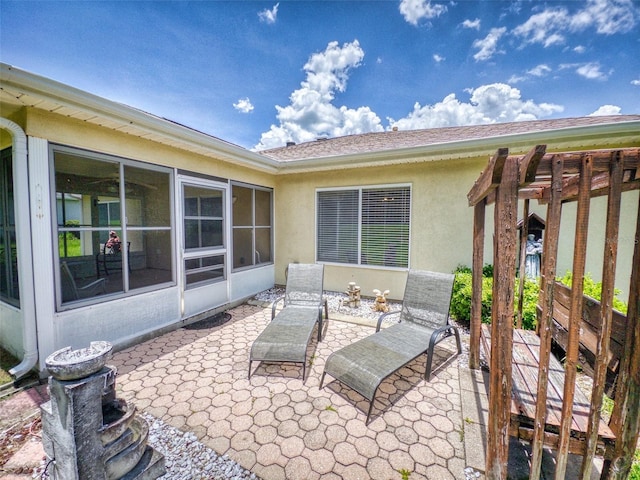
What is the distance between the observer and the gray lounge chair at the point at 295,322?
320 cm

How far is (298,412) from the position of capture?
2660 mm

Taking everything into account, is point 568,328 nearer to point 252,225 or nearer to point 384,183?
point 384,183

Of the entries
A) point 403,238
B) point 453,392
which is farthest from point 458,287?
point 453,392

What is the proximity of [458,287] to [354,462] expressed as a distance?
3.88 m

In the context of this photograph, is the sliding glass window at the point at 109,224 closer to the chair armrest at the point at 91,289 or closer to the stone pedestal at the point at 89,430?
the chair armrest at the point at 91,289

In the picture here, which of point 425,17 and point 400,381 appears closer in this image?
point 400,381

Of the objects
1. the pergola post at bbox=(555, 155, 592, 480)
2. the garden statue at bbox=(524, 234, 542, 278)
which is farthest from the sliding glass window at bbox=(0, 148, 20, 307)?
the garden statue at bbox=(524, 234, 542, 278)

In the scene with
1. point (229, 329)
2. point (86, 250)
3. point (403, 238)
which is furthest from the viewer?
point (403, 238)

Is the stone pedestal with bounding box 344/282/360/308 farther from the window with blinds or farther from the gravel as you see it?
the gravel

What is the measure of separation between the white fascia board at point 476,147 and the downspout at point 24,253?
14.2 ft

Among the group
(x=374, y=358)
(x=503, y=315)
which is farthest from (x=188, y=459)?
(x=503, y=315)

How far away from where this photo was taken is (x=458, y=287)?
16.2ft

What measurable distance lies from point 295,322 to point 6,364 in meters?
4.00

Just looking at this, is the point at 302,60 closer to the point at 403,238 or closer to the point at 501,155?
the point at 403,238
